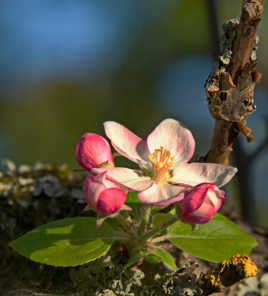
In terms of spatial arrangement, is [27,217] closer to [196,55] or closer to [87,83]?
[196,55]

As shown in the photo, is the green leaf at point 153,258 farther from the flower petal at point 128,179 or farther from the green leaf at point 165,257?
the flower petal at point 128,179

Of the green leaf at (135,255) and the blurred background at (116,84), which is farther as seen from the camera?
the blurred background at (116,84)

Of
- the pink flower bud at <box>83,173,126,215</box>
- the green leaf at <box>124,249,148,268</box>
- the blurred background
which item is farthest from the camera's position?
the blurred background

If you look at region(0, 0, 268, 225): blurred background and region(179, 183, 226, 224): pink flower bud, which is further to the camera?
region(0, 0, 268, 225): blurred background

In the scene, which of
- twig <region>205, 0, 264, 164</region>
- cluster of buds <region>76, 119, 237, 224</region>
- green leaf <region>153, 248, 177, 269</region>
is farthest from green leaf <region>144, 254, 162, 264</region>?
twig <region>205, 0, 264, 164</region>

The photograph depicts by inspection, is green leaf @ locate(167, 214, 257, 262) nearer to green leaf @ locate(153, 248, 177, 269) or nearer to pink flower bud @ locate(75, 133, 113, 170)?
green leaf @ locate(153, 248, 177, 269)

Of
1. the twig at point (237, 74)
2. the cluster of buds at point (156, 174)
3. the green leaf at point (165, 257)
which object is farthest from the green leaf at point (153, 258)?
the twig at point (237, 74)

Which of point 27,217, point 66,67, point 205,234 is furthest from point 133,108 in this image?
point 205,234
